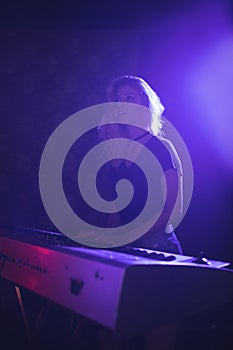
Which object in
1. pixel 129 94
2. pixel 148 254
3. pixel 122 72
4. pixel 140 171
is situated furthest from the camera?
pixel 122 72

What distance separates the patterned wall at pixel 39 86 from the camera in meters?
2.81

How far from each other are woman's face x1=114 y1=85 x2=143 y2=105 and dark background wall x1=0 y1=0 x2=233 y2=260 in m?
0.88

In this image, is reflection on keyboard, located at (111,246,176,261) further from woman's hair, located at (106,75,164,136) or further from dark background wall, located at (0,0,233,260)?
dark background wall, located at (0,0,233,260)

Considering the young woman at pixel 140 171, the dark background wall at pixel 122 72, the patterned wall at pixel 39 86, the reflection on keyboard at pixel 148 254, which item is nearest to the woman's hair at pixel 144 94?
the young woman at pixel 140 171

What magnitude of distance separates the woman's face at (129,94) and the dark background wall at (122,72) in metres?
0.88

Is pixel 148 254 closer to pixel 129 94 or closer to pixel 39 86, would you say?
pixel 129 94

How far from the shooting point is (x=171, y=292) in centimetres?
106

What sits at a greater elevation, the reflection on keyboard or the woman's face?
the woman's face

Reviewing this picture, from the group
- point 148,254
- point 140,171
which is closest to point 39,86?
point 140,171

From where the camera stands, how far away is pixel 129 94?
1.75 m

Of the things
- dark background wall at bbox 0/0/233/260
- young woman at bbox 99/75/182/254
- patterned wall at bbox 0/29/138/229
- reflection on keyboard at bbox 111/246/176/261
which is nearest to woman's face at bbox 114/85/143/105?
young woman at bbox 99/75/182/254

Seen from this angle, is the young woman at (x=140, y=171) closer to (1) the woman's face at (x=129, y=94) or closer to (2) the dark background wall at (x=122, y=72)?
(1) the woman's face at (x=129, y=94)

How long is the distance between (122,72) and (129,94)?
1171mm

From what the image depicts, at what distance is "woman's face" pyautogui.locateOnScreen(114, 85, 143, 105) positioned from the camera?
1739mm
